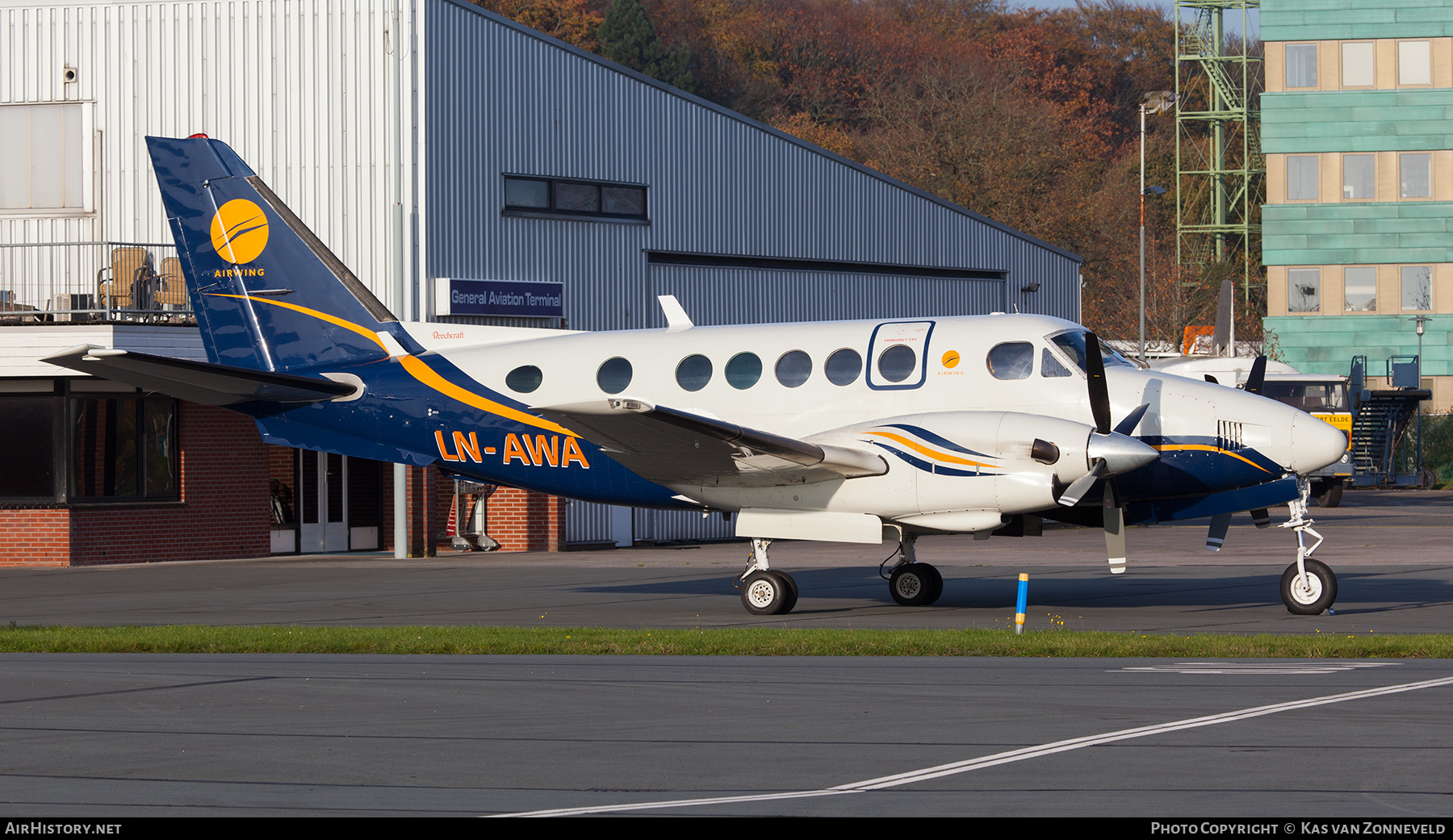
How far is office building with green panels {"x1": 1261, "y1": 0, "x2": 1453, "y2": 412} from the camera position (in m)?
67.3

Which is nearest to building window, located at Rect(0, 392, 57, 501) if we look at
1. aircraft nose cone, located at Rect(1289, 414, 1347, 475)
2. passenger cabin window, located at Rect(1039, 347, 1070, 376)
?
passenger cabin window, located at Rect(1039, 347, 1070, 376)

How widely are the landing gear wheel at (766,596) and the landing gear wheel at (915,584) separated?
6.41 ft

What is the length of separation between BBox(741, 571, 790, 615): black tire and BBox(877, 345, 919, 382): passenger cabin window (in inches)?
106

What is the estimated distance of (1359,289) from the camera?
6912 centimetres

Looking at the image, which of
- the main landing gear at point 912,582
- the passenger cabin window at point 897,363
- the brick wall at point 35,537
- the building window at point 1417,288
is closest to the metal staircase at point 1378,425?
the building window at point 1417,288

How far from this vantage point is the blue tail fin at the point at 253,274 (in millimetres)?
20359

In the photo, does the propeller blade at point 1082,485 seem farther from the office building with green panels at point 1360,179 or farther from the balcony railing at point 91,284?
the office building with green panels at point 1360,179

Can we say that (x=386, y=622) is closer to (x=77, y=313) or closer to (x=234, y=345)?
(x=234, y=345)

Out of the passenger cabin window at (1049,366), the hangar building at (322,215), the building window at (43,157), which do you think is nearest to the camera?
the passenger cabin window at (1049,366)

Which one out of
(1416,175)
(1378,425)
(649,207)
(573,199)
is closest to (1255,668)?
(573,199)

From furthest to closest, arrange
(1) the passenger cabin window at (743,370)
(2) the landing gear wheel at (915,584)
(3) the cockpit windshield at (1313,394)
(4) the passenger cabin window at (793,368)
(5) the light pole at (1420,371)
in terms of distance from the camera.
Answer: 1. (5) the light pole at (1420,371)
2. (3) the cockpit windshield at (1313,394)
3. (2) the landing gear wheel at (915,584)
4. (1) the passenger cabin window at (743,370)
5. (4) the passenger cabin window at (793,368)

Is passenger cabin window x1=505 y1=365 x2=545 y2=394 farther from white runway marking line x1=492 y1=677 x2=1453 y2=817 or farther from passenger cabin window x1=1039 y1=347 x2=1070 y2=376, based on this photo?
white runway marking line x1=492 y1=677 x2=1453 y2=817

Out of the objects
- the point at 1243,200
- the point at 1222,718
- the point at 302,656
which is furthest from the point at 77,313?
the point at 1243,200

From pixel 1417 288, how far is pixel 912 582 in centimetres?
5716
